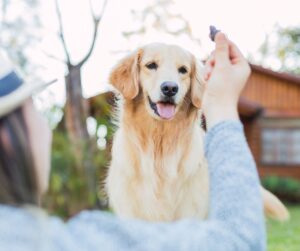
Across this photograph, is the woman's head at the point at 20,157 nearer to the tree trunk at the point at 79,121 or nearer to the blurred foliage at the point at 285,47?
the tree trunk at the point at 79,121

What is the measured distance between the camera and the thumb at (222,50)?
107 cm

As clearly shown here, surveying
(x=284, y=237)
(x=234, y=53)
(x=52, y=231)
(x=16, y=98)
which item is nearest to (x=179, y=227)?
(x=52, y=231)

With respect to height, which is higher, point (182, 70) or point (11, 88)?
point (11, 88)

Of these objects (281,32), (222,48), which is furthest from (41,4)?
(222,48)

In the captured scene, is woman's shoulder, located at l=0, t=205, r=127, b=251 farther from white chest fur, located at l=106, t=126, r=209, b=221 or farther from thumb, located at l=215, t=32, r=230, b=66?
white chest fur, located at l=106, t=126, r=209, b=221

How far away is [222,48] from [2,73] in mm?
378

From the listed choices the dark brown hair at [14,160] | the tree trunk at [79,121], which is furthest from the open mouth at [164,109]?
the dark brown hair at [14,160]

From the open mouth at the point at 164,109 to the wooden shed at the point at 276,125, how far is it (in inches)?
635

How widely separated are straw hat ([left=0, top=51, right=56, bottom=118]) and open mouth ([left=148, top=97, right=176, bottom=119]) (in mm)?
1630

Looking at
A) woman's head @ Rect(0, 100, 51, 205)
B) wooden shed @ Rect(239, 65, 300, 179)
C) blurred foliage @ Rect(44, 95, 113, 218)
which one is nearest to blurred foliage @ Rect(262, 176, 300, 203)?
wooden shed @ Rect(239, 65, 300, 179)

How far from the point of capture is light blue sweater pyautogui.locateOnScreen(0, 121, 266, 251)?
0.84 m

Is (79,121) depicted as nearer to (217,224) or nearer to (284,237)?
(284,237)

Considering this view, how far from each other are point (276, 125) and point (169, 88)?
1702 centimetres

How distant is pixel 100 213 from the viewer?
0.92 meters
